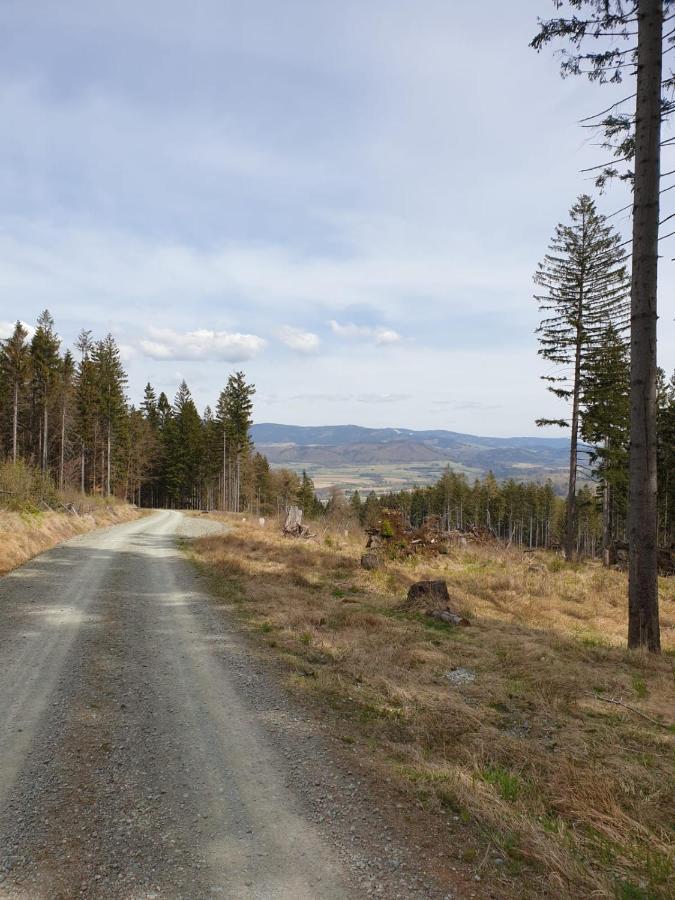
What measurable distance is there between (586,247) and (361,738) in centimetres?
2541

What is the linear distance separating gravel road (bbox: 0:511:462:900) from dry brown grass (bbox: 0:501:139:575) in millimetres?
7860

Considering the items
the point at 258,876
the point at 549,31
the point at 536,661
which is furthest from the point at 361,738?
the point at 549,31

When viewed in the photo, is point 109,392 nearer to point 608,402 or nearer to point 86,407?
point 86,407

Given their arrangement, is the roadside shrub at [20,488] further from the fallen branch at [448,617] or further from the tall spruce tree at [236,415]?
the tall spruce tree at [236,415]

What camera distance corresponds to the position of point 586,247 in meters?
23.1

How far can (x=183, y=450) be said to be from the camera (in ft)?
217

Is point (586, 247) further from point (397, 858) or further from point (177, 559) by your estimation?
point (397, 858)

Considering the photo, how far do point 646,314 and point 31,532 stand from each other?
20.5 m

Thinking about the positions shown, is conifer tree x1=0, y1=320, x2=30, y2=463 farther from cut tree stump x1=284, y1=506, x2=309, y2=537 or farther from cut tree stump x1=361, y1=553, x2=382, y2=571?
cut tree stump x1=361, y1=553, x2=382, y2=571

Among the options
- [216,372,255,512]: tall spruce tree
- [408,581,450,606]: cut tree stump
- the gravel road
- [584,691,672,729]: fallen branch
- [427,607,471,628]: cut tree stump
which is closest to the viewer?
the gravel road

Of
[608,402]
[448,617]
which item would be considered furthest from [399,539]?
[608,402]

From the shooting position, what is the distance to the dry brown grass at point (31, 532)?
14617 millimetres

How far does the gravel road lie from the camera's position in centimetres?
Answer: 304

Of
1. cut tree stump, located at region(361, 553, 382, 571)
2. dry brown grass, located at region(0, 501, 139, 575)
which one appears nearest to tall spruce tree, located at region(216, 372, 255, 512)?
dry brown grass, located at region(0, 501, 139, 575)
